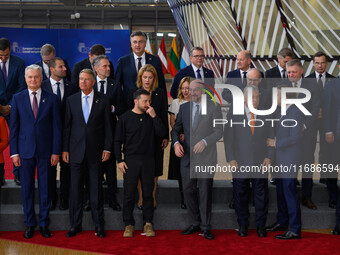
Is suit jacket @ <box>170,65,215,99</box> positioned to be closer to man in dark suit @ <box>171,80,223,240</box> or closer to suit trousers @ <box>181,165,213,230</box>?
man in dark suit @ <box>171,80,223,240</box>

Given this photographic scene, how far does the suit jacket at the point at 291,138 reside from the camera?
5074 mm

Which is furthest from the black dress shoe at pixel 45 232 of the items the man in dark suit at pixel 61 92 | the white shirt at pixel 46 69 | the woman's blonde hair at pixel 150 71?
the white shirt at pixel 46 69

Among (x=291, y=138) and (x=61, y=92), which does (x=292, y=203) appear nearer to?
(x=291, y=138)

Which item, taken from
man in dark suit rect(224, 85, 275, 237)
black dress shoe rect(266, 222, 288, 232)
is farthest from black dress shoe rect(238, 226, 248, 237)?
black dress shoe rect(266, 222, 288, 232)

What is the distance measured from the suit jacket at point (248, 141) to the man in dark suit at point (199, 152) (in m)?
0.17

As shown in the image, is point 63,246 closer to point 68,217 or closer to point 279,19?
point 68,217

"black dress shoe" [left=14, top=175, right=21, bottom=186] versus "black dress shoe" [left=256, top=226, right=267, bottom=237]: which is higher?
"black dress shoe" [left=14, top=175, right=21, bottom=186]

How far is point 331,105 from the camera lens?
5.57m

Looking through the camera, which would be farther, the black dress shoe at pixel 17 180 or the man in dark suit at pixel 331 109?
the black dress shoe at pixel 17 180

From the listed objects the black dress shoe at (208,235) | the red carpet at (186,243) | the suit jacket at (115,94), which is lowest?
the red carpet at (186,243)

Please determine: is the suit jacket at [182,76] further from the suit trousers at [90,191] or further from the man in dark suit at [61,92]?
the suit trousers at [90,191]

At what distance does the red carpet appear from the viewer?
483 centimetres

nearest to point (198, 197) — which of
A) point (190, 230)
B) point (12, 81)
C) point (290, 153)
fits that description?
point (190, 230)

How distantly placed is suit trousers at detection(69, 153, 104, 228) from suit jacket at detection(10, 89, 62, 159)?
1.03 ft
